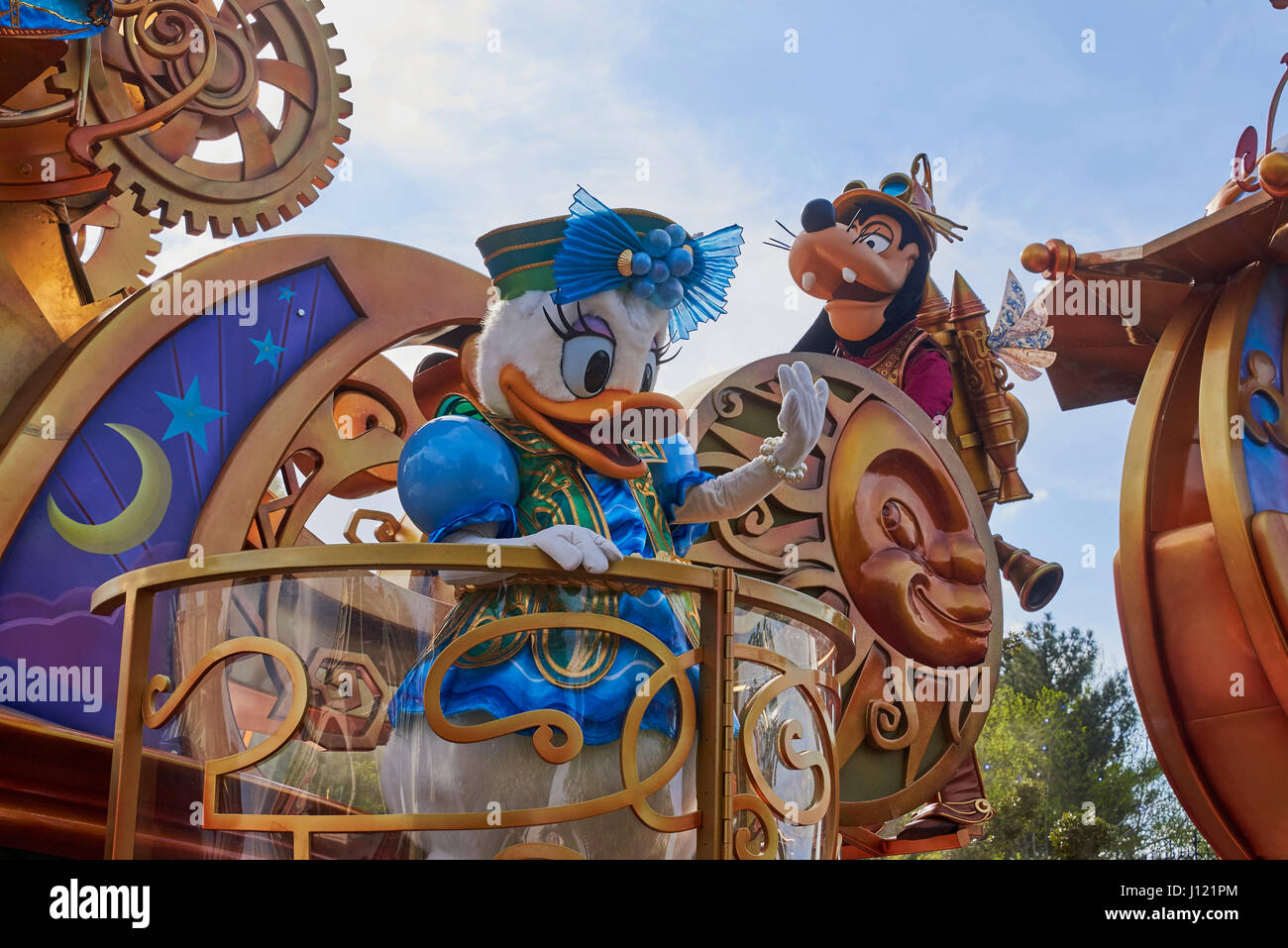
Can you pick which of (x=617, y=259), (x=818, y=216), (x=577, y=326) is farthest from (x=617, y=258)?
(x=818, y=216)

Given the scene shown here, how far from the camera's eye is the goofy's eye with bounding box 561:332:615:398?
7.51 ft

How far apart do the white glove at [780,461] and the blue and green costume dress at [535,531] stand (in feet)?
0.11

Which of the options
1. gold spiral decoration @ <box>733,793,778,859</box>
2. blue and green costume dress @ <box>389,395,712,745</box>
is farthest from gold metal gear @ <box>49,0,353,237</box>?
gold spiral decoration @ <box>733,793,778,859</box>

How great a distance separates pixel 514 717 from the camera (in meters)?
1.80

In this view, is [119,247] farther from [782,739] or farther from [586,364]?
[782,739]

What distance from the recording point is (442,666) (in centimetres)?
180

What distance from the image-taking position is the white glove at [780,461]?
2279 millimetres

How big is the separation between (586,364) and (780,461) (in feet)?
1.33

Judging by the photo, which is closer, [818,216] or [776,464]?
[776,464]

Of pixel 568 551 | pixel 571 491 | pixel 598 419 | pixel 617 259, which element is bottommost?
pixel 568 551

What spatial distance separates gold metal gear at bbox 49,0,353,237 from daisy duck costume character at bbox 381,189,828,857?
52.7 inches

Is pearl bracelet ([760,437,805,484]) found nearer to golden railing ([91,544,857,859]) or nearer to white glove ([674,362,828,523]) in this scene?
white glove ([674,362,828,523])

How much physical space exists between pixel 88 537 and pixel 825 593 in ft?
6.81
